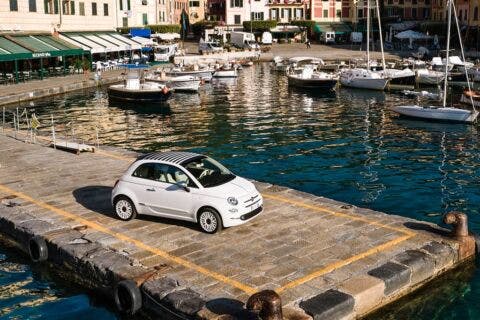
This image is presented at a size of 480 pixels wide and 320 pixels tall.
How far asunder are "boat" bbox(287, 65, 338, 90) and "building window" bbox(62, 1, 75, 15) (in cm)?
2798

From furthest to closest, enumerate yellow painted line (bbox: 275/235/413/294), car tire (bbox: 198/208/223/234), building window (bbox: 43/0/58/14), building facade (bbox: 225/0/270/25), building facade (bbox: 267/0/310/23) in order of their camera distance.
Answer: building facade (bbox: 267/0/310/23), building facade (bbox: 225/0/270/25), building window (bbox: 43/0/58/14), car tire (bbox: 198/208/223/234), yellow painted line (bbox: 275/235/413/294)

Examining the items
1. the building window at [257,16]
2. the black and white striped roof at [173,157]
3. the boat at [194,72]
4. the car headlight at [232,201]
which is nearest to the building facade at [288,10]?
the building window at [257,16]

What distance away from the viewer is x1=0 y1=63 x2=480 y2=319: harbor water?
22.5m

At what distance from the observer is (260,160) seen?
31.1m

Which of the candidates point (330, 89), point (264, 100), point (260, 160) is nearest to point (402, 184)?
point (260, 160)

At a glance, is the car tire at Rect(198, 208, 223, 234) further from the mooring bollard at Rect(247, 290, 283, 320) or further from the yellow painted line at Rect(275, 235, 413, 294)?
the mooring bollard at Rect(247, 290, 283, 320)

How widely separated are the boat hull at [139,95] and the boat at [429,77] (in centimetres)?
2945

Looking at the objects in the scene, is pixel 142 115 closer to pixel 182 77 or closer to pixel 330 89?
pixel 182 77

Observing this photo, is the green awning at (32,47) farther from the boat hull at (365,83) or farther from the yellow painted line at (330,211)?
the yellow painted line at (330,211)

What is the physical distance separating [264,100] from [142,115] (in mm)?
12745

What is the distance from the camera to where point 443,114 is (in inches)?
1663

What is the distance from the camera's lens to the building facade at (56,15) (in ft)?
206

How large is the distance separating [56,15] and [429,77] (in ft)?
141

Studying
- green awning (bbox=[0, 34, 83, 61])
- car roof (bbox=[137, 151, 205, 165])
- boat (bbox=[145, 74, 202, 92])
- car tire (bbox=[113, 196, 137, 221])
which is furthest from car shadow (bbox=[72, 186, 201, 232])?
boat (bbox=[145, 74, 202, 92])
